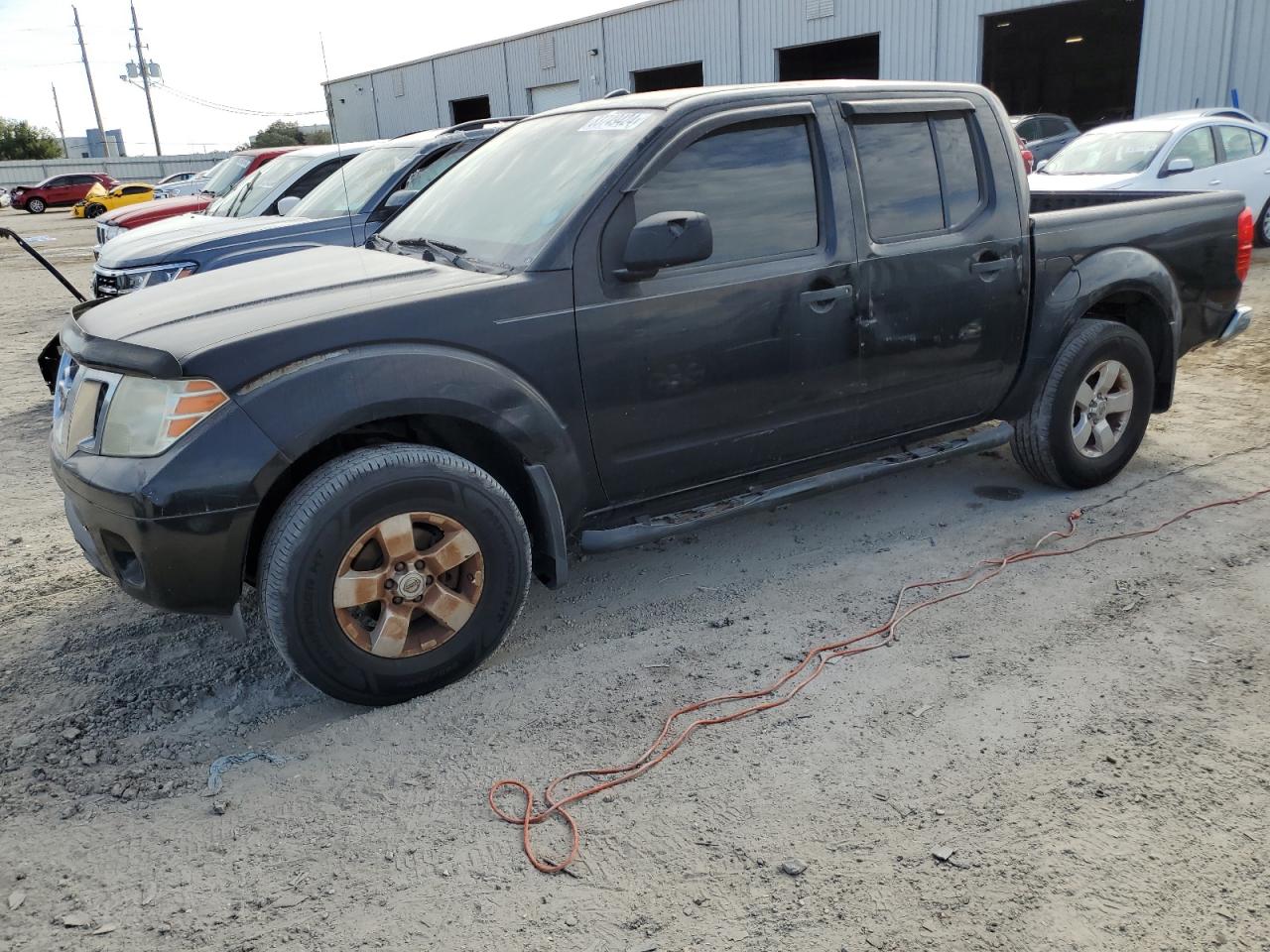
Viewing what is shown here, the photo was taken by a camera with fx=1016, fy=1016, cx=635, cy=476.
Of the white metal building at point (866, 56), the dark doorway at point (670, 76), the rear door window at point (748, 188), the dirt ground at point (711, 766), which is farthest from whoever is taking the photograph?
the dark doorway at point (670, 76)

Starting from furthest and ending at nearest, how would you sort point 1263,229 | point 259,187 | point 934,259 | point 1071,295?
point 1263,229
point 259,187
point 1071,295
point 934,259

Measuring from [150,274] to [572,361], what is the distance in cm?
510

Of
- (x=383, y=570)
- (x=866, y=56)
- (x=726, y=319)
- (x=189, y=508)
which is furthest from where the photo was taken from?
(x=866, y=56)

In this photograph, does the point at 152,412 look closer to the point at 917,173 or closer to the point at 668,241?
the point at 668,241

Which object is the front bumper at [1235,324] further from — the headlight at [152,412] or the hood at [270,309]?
the headlight at [152,412]

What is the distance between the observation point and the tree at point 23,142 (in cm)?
6309

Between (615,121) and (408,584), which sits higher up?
(615,121)

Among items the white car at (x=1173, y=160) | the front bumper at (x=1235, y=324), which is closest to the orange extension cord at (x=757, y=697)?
the front bumper at (x=1235, y=324)

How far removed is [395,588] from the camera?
3227 mm

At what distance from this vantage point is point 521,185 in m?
3.89

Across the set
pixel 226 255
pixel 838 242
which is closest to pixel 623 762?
pixel 838 242

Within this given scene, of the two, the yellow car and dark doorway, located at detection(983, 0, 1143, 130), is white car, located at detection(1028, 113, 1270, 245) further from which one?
the yellow car

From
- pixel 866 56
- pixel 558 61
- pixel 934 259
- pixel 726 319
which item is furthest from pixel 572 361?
pixel 558 61

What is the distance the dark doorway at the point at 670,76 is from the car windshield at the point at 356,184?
67.3 feet
